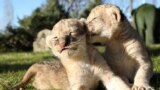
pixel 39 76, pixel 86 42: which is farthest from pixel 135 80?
pixel 39 76

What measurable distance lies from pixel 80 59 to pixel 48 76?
41.1 inches

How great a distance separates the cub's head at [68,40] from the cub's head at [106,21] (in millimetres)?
299

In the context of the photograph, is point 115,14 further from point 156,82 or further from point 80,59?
point 156,82

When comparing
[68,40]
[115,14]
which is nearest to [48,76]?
[115,14]

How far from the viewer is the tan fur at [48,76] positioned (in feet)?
21.1

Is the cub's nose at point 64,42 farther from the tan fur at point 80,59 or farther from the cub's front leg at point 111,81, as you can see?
the cub's front leg at point 111,81

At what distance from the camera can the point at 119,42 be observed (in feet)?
20.6

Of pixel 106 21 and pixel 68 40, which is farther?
pixel 106 21

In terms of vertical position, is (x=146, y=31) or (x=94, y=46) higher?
(x=94, y=46)

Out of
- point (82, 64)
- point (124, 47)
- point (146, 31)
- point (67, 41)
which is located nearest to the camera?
point (67, 41)

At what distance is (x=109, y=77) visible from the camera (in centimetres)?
592

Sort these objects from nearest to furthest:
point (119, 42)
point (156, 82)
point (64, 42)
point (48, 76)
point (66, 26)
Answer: point (64, 42) → point (66, 26) → point (119, 42) → point (156, 82) → point (48, 76)

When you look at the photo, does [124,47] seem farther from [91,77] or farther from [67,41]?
[67,41]

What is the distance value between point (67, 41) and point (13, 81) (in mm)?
2613
